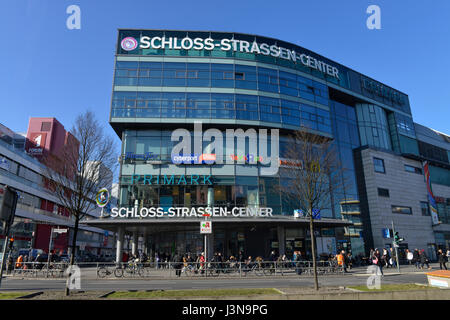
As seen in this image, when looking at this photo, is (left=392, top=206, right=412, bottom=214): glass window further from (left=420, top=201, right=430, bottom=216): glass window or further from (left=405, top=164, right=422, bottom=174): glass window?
(left=405, top=164, right=422, bottom=174): glass window

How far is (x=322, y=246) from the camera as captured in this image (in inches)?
1502

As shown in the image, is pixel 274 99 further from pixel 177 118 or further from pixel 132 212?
pixel 132 212

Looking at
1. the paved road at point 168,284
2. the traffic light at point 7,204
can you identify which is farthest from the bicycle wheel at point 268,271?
the traffic light at point 7,204

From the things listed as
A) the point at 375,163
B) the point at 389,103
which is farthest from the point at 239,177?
the point at 389,103

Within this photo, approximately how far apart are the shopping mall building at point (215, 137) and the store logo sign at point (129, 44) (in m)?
0.14

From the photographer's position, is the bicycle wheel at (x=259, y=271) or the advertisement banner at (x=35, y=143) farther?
the advertisement banner at (x=35, y=143)

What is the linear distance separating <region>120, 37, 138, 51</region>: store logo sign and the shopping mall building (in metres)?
0.14

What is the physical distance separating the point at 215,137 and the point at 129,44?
15.7 meters

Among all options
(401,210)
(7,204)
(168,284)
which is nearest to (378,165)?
(401,210)

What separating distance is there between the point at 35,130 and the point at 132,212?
197ft

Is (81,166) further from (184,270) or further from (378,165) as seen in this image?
(378,165)

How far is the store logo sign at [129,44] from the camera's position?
36.8 meters

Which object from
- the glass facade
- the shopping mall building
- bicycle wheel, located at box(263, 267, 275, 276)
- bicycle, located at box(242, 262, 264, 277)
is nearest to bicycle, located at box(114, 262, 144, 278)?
the shopping mall building

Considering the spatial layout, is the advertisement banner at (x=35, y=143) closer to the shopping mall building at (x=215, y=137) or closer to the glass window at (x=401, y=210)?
the shopping mall building at (x=215, y=137)
